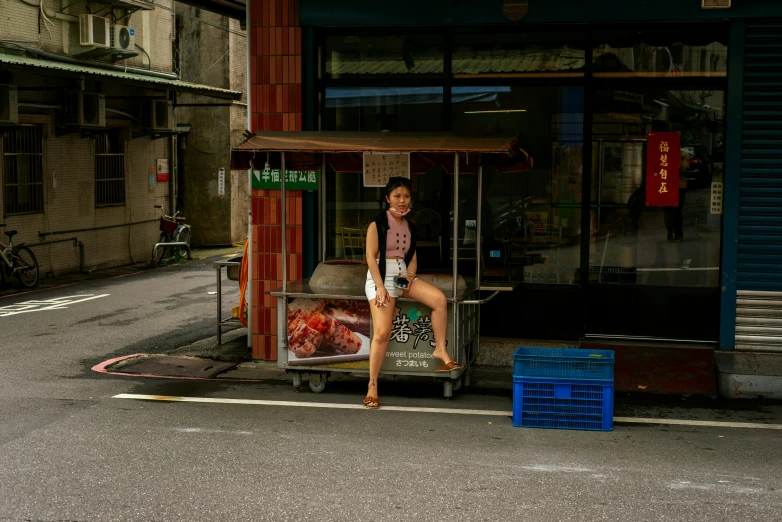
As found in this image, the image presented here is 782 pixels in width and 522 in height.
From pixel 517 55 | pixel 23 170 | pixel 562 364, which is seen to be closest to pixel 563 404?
pixel 562 364

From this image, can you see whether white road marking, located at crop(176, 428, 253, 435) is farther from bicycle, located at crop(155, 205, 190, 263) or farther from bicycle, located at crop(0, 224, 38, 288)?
bicycle, located at crop(155, 205, 190, 263)

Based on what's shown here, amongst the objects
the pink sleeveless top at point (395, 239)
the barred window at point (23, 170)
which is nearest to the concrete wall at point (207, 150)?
the barred window at point (23, 170)

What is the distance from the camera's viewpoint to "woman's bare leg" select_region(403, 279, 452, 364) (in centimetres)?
882

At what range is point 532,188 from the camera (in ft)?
35.9

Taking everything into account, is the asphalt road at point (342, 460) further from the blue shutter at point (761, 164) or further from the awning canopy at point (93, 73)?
the awning canopy at point (93, 73)

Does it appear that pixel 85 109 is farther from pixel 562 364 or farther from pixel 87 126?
pixel 562 364

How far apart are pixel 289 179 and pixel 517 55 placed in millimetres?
2914

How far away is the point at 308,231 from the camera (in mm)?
10805

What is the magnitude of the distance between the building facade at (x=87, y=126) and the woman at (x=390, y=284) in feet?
30.4

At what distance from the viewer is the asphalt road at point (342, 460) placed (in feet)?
19.8

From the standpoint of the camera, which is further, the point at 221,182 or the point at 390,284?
the point at 221,182

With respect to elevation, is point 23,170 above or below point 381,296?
above

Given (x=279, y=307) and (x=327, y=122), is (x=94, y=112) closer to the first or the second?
(x=327, y=122)

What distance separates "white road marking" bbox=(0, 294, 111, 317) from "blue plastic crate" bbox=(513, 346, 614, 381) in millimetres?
9594
